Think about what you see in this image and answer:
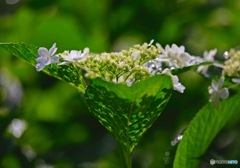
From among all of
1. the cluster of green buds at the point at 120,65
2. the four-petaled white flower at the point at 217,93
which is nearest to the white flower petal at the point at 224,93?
the four-petaled white flower at the point at 217,93

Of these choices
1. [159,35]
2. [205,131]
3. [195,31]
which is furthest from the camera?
[195,31]

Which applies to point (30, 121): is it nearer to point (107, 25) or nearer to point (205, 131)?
point (107, 25)

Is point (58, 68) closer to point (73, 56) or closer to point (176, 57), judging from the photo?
point (73, 56)

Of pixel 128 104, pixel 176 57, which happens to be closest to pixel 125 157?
pixel 128 104

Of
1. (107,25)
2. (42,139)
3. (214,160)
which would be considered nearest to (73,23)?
(107,25)

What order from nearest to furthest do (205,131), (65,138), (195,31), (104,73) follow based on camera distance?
1. (104,73)
2. (205,131)
3. (65,138)
4. (195,31)

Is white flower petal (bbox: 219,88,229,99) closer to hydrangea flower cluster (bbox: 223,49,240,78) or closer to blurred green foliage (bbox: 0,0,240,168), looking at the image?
hydrangea flower cluster (bbox: 223,49,240,78)

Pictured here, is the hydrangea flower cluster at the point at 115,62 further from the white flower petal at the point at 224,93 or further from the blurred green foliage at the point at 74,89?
the blurred green foliage at the point at 74,89
